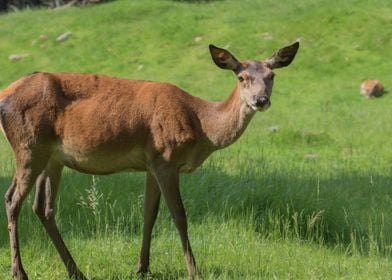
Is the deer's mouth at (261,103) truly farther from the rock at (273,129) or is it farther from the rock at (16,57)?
the rock at (16,57)

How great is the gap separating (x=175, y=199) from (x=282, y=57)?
141 cm

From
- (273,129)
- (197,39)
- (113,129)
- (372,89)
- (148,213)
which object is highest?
(113,129)

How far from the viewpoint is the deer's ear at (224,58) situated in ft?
19.9

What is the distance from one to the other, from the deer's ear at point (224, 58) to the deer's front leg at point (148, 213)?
1.02 meters

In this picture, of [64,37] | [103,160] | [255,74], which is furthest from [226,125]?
[64,37]

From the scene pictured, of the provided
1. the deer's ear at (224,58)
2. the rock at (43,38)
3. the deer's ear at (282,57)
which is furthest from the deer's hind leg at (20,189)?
the rock at (43,38)

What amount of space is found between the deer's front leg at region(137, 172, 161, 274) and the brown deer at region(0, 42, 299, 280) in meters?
0.02

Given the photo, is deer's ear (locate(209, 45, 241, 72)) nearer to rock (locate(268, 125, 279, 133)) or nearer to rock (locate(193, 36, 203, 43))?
rock (locate(268, 125, 279, 133))

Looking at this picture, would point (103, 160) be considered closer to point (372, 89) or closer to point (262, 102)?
point (262, 102)

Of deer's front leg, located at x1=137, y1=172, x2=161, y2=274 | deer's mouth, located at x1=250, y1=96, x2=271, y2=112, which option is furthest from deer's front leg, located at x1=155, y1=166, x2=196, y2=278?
deer's mouth, located at x1=250, y1=96, x2=271, y2=112

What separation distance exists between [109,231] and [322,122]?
731 centimetres

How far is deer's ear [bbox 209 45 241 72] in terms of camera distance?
19.9 feet

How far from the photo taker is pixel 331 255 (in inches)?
264

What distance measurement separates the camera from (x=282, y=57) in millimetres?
6262
